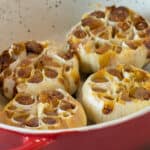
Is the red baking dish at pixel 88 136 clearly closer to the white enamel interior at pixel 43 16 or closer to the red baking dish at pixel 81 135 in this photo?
the red baking dish at pixel 81 135

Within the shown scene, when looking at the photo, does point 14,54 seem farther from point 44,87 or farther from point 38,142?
point 38,142

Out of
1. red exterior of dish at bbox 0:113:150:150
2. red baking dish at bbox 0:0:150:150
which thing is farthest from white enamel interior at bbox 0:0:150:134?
red exterior of dish at bbox 0:113:150:150

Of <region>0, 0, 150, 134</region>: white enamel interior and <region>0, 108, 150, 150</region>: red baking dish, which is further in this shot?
<region>0, 0, 150, 134</region>: white enamel interior

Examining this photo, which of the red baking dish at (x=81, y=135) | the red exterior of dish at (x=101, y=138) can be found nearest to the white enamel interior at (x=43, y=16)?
the red baking dish at (x=81, y=135)

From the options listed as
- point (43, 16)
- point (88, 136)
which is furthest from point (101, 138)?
point (43, 16)

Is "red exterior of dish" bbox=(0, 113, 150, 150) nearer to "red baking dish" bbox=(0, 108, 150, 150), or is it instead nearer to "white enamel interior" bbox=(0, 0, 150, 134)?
"red baking dish" bbox=(0, 108, 150, 150)

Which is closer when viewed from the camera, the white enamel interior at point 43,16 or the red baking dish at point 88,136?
the red baking dish at point 88,136
